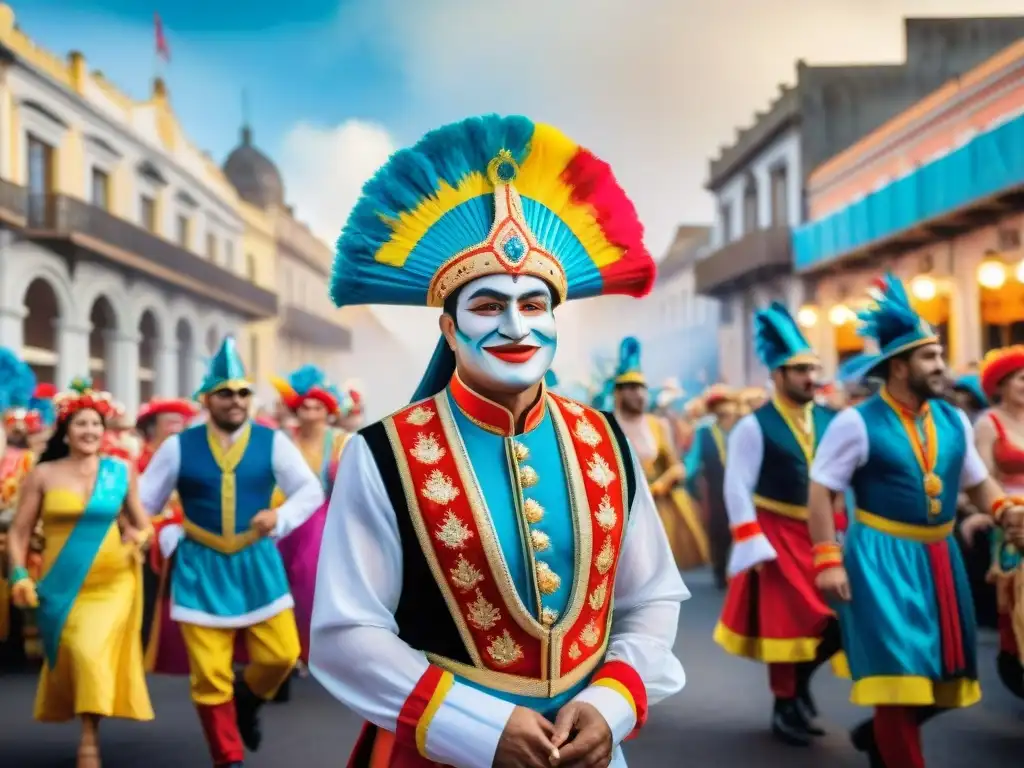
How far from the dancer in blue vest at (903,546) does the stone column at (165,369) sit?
24.7 m

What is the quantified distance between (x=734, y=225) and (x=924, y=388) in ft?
93.6

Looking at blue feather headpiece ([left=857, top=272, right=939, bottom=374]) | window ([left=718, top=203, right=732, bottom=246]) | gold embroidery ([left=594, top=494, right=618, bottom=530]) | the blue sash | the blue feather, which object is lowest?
the blue sash

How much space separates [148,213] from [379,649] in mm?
26896

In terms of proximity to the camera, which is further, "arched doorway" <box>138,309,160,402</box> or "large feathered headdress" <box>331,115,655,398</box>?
"arched doorway" <box>138,309,160,402</box>

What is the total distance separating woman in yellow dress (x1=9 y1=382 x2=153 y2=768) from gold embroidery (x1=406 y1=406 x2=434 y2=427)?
11.3ft

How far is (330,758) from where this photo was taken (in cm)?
575

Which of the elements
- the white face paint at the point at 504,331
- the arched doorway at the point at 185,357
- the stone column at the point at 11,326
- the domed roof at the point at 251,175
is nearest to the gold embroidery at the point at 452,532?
the white face paint at the point at 504,331

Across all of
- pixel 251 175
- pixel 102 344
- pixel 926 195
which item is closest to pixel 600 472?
pixel 926 195

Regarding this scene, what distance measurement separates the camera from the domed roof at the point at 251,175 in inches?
1607

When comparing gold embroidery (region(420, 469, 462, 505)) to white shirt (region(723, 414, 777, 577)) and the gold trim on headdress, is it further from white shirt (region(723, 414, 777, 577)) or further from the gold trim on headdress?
white shirt (region(723, 414, 777, 577))

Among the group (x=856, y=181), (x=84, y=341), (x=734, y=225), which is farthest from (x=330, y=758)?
(x=734, y=225)

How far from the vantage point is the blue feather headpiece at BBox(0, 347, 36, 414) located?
959cm

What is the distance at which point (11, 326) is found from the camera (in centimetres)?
1872

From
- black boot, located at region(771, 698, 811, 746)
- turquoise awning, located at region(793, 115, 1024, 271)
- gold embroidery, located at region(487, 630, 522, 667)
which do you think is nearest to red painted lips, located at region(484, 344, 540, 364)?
gold embroidery, located at region(487, 630, 522, 667)
